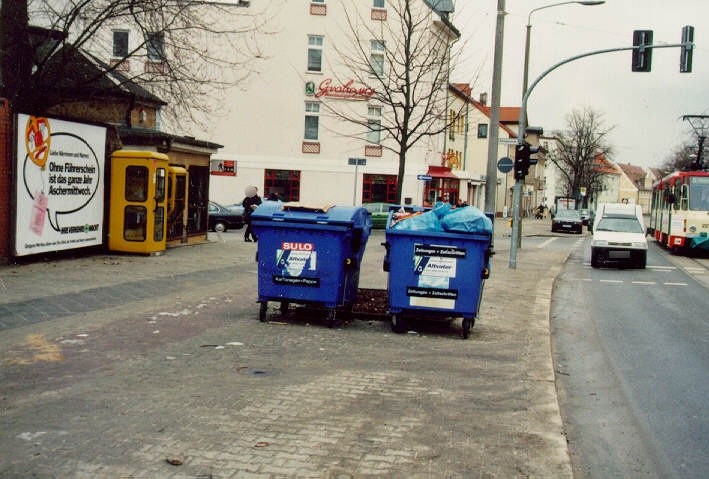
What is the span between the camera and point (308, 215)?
10.1m

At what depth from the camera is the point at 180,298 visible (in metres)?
11.8

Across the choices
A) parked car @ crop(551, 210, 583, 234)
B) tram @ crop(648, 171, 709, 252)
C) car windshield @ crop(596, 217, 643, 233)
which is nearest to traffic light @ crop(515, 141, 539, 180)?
car windshield @ crop(596, 217, 643, 233)

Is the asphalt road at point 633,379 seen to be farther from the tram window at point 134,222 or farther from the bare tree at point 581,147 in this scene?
the bare tree at point 581,147

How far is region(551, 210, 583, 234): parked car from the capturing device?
51.2m

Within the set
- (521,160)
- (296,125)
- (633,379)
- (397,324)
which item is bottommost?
(633,379)

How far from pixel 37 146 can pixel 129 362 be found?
28.0ft

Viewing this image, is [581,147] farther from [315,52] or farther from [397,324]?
[397,324]

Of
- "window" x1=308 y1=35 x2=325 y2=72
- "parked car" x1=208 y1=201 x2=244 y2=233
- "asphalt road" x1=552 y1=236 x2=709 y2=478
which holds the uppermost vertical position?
"window" x1=308 y1=35 x2=325 y2=72

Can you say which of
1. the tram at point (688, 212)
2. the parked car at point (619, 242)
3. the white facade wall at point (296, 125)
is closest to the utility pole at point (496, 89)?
the parked car at point (619, 242)

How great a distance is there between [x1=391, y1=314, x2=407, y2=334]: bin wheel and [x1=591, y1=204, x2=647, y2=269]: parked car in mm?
15321

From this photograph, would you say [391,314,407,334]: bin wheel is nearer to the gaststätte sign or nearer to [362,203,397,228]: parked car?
[362,203,397,228]: parked car

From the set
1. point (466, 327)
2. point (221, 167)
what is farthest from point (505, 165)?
point (466, 327)

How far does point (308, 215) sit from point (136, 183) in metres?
8.60

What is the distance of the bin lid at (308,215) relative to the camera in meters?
10.0
